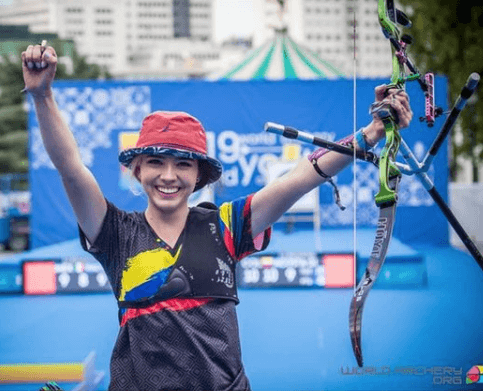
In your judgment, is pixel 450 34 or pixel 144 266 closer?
pixel 144 266

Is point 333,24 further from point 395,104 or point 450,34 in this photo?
point 395,104

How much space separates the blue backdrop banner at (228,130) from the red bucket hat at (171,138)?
21.8 feet

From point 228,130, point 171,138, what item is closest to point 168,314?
point 171,138

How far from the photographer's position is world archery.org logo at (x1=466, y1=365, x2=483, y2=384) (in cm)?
177

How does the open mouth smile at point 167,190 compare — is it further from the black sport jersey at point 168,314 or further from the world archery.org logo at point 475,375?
the world archery.org logo at point 475,375

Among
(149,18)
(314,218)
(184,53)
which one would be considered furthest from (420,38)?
(184,53)

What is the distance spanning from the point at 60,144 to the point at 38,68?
16cm

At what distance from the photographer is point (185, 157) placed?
1.35 meters

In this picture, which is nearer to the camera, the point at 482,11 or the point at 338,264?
the point at 482,11

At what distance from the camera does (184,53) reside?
50.1 metres

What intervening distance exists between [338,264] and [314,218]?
3.38 metres

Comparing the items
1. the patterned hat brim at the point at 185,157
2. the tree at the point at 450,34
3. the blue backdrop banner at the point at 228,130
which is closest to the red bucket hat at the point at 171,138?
the patterned hat brim at the point at 185,157

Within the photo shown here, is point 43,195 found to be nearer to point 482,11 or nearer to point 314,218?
point 314,218

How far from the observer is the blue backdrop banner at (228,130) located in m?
8.14
